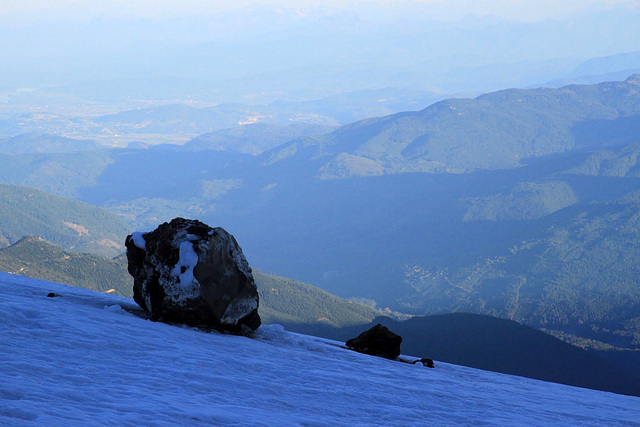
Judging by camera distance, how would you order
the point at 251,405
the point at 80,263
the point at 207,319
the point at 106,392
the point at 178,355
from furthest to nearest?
1. the point at 80,263
2. the point at 207,319
3. the point at 178,355
4. the point at 251,405
5. the point at 106,392

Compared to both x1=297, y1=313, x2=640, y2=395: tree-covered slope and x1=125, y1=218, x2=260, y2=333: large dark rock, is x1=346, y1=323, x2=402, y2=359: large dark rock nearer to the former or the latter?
x1=125, y1=218, x2=260, y2=333: large dark rock

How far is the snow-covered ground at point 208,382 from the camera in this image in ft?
39.1

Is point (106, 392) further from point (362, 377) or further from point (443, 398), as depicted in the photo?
point (443, 398)

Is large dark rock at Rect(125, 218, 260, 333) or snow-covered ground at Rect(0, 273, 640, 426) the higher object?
large dark rock at Rect(125, 218, 260, 333)

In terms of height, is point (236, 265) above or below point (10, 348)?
above

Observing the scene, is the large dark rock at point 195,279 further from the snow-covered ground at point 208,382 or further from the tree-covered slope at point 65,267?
the tree-covered slope at point 65,267

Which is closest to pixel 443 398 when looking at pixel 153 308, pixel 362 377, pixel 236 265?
pixel 362 377

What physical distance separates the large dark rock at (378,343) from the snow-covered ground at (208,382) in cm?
191

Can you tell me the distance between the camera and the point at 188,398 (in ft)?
44.0

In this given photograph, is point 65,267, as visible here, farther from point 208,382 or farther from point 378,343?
point 208,382

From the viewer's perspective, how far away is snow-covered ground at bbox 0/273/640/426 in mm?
11922

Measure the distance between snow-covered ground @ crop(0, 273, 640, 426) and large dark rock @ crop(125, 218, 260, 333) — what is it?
3.46ft

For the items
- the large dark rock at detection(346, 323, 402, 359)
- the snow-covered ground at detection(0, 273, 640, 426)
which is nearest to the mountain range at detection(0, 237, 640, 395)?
the large dark rock at detection(346, 323, 402, 359)

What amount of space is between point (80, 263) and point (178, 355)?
187160mm
